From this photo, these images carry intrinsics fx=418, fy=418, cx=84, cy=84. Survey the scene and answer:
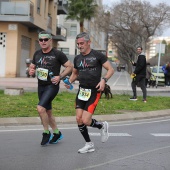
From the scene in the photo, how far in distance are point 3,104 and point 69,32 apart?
49.6 metres

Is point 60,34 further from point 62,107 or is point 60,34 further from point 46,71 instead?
point 46,71

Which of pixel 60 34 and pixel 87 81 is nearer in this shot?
pixel 87 81

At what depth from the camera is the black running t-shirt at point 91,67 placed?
23.0ft

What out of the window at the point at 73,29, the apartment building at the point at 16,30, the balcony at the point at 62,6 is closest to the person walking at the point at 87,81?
the apartment building at the point at 16,30

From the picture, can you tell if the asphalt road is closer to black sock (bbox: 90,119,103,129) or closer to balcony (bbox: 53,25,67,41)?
black sock (bbox: 90,119,103,129)

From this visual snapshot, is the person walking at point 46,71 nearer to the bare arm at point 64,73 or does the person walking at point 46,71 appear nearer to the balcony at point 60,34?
the bare arm at point 64,73

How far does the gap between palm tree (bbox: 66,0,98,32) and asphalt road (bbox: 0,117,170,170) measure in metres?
38.7

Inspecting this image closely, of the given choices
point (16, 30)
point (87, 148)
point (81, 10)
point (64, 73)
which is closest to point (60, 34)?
point (81, 10)

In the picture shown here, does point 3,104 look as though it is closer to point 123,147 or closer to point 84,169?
point 123,147

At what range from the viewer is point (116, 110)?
12844 mm

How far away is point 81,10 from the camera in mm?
47656

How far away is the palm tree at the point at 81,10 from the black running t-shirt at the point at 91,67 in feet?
134

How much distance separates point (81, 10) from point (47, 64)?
135ft

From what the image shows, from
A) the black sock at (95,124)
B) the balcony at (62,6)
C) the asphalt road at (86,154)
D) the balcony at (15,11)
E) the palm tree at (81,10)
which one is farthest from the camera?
the palm tree at (81,10)
